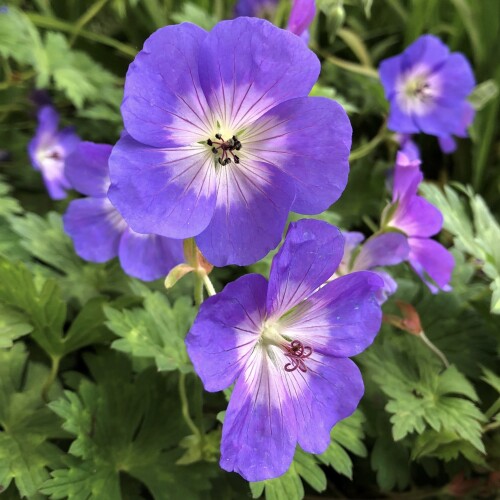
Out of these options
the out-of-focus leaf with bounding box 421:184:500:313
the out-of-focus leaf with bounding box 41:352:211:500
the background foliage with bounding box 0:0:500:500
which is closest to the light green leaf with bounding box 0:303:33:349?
the background foliage with bounding box 0:0:500:500

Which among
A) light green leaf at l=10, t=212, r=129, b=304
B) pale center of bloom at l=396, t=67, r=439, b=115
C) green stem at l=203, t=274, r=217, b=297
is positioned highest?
pale center of bloom at l=396, t=67, r=439, b=115

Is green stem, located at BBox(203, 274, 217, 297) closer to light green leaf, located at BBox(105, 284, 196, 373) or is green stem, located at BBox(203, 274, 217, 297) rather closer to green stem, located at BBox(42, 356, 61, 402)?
light green leaf, located at BBox(105, 284, 196, 373)

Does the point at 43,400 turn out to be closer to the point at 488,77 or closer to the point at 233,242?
the point at 233,242

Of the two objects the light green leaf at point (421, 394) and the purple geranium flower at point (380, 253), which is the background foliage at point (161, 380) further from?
the purple geranium flower at point (380, 253)

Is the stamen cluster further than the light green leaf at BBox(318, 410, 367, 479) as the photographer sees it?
No

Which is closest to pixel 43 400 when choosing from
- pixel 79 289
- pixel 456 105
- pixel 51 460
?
pixel 51 460

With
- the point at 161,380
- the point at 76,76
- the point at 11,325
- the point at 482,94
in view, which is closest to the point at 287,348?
the point at 161,380

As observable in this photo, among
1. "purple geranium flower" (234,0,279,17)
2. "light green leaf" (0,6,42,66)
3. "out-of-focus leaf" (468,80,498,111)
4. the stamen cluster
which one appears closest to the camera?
the stamen cluster

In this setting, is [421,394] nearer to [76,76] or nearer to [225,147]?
[225,147]
